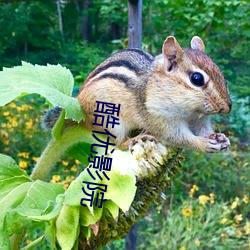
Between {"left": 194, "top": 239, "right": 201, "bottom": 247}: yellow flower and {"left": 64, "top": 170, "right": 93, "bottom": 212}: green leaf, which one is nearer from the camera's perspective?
{"left": 64, "top": 170, "right": 93, "bottom": 212}: green leaf

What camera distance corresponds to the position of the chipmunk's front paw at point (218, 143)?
620 millimetres

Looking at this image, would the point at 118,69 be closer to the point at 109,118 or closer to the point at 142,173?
the point at 109,118

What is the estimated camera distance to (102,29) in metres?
4.50

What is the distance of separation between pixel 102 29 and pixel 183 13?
2619 mm

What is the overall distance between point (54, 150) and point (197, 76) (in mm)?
240

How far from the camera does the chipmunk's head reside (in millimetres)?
669

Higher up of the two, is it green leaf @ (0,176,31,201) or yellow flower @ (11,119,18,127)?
yellow flower @ (11,119,18,127)

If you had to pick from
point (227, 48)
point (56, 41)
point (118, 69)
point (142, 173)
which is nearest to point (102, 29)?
point (56, 41)

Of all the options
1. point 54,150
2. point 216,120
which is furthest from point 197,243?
point 54,150

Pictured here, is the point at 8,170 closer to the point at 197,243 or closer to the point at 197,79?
the point at 197,79

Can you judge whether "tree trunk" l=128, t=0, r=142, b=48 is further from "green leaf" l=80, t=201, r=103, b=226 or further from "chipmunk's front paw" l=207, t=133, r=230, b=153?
"green leaf" l=80, t=201, r=103, b=226

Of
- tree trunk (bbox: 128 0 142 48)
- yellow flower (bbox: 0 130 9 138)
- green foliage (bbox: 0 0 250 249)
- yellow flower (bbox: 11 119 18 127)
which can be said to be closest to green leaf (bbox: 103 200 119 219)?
green foliage (bbox: 0 0 250 249)

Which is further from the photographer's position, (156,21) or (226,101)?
(156,21)

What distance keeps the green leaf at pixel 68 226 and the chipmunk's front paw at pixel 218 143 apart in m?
0.22
